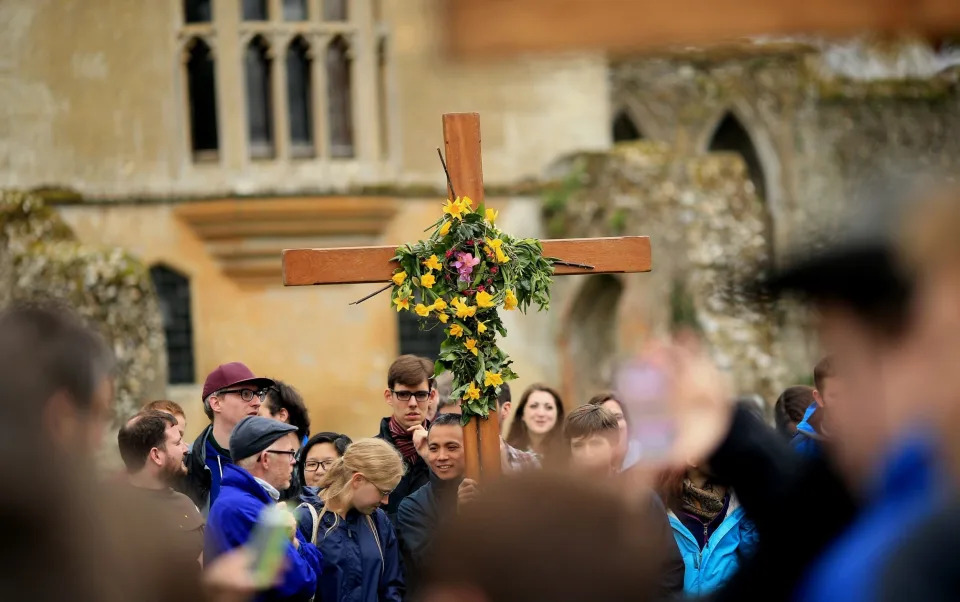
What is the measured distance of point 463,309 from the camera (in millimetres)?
6434

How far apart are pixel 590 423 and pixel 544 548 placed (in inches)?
178

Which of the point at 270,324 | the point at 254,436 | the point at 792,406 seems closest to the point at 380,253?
the point at 254,436

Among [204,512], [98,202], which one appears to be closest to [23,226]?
[98,202]

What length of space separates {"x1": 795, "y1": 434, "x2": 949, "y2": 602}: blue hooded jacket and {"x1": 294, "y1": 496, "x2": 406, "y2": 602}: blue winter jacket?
4.29 meters

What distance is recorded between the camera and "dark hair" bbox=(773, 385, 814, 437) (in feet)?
25.1

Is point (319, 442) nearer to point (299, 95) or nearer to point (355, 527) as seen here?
point (355, 527)

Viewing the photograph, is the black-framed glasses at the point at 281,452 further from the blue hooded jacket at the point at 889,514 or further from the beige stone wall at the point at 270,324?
the beige stone wall at the point at 270,324

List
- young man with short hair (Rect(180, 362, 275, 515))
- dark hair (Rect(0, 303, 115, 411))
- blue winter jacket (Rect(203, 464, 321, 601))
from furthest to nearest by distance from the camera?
1. young man with short hair (Rect(180, 362, 275, 515))
2. blue winter jacket (Rect(203, 464, 321, 601))
3. dark hair (Rect(0, 303, 115, 411))

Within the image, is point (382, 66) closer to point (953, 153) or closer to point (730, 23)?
point (953, 153)

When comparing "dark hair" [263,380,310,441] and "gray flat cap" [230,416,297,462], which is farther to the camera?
"dark hair" [263,380,310,441]

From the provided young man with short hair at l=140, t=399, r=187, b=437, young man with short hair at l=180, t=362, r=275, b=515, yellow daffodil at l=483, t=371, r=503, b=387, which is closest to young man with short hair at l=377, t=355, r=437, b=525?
young man with short hair at l=180, t=362, r=275, b=515

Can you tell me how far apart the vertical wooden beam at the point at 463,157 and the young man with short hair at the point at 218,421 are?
4.61 ft

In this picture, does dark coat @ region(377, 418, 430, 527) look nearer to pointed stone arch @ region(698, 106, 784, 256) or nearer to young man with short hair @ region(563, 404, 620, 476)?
young man with short hair @ region(563, 404, 620, 476)

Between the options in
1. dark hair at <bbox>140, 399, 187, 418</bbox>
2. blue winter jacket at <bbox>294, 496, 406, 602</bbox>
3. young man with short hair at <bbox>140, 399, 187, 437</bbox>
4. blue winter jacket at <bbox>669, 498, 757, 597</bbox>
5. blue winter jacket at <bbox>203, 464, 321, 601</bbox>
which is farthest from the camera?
dark hair at <bbox>140, 399, 187, 418</bbox>
